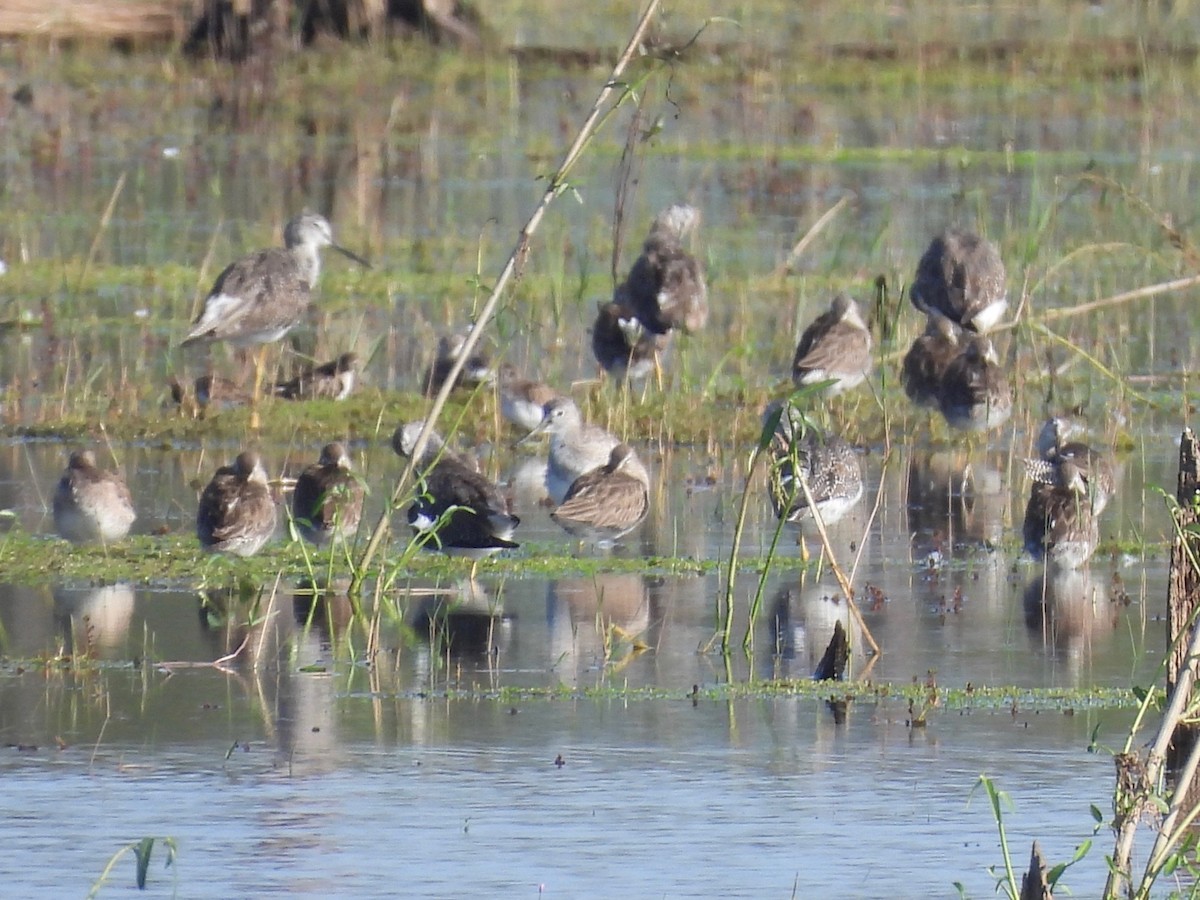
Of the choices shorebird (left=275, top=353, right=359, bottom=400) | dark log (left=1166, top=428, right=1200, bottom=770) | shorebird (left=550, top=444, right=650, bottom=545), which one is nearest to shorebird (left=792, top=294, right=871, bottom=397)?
shorebird (left=275, top=353, right=359, bottom=400)

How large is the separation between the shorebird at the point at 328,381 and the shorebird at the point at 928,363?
3237mm

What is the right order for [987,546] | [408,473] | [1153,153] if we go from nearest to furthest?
[408,473] → [987,546] → [1153,153]

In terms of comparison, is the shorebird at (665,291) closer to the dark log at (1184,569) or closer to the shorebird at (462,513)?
the shorebird at (462,513)

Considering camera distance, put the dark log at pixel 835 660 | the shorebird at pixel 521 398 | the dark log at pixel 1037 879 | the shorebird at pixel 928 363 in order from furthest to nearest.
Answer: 1. the shorebird at pixel 928 363
2. the shorebird at pixel 521 398
3. the dark log at pixel 835 660
4. the dark log at pixel 1037 879

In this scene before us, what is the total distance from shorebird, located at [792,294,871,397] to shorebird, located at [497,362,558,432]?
1533mm

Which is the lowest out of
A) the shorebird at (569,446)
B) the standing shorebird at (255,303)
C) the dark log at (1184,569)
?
the dark log at (1184,569)

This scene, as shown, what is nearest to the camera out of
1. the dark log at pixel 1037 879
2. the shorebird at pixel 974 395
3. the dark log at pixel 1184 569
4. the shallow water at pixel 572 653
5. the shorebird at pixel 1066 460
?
the dark log at pixel 1037 879

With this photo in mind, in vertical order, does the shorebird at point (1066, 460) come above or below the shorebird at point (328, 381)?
below

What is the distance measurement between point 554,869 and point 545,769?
96cm

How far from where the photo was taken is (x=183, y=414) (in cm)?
1434

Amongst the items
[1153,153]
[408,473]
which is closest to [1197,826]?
[408,473]

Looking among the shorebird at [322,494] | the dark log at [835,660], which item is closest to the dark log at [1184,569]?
the dark log at [835,660]

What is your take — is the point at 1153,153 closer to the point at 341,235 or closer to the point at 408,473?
the point at 341,235

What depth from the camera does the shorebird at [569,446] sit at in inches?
499
